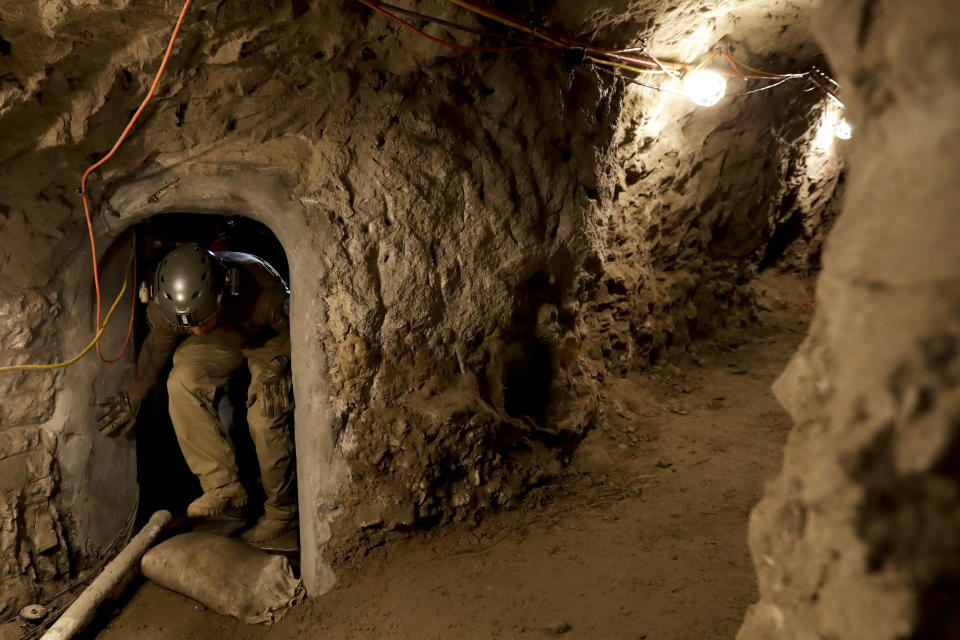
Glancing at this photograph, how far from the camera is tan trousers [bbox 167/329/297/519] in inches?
168

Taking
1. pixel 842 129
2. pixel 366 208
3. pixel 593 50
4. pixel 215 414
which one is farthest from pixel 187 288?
pixel 842 129

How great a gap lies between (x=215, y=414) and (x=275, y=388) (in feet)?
1.93

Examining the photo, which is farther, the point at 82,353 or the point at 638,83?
the point at 638,83

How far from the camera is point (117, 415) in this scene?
385 cm

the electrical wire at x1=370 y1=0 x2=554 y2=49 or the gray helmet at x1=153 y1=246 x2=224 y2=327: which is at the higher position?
the electrical wire at x1=370 y1=0 x2=554 y2=49

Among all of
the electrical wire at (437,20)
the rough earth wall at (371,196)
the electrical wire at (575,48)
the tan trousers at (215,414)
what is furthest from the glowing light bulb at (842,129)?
the tan trousers at (215,414)

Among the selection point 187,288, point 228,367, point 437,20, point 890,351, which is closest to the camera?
point 890,351

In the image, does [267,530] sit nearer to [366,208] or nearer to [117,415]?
[117,415]

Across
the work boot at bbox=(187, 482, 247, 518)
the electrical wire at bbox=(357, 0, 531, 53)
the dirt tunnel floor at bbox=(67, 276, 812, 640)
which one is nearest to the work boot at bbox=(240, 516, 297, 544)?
the work boot at bbox=(187, 482, 247, 518)

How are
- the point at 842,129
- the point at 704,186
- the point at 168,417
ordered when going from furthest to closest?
the point at 842,129, the point at 704,186, the point at 168,417

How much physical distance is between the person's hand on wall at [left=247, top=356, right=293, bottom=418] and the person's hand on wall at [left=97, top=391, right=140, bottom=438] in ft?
2.41

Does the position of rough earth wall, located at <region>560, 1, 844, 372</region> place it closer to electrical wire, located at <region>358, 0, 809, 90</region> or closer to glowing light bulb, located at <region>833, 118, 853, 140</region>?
electrical wire, located at <region>358, 0, 809, 90</region>

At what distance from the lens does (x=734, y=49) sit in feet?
14.4

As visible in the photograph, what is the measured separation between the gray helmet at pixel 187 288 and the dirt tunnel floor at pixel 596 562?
5.28 ft
